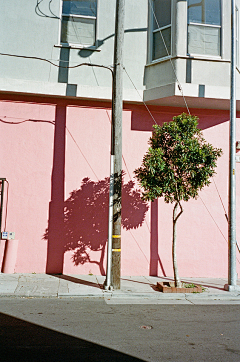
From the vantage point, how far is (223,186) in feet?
37.0

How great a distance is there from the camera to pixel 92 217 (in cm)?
1080

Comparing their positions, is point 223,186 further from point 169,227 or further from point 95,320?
point 95,320

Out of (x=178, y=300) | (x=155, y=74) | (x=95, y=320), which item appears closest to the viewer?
(x=95, y=320)

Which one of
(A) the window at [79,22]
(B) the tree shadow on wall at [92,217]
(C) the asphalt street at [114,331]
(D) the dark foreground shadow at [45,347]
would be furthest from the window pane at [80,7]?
(D) the dark foreground shadow at [45,347]

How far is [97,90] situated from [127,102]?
3.33 feet

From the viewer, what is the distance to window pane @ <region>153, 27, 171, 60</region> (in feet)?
36.3

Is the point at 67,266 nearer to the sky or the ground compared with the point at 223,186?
nearer to the ground

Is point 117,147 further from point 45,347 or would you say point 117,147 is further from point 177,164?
point 45,347

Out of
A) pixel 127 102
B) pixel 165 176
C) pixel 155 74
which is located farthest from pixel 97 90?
pixel 165 176

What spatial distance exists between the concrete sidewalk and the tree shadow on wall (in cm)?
101

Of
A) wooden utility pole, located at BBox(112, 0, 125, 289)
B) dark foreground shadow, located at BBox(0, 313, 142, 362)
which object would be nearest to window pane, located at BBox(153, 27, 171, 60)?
wooden utility pole, located at BBox(112, 0, 125, 289)

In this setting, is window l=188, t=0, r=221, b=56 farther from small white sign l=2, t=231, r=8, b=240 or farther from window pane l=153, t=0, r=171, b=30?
small white sign l=2, t=231, r=8, b=240

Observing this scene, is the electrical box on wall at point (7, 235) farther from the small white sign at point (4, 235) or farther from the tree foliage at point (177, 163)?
the tree foliage at point (177, 163)

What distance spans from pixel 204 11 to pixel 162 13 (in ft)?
4.30
